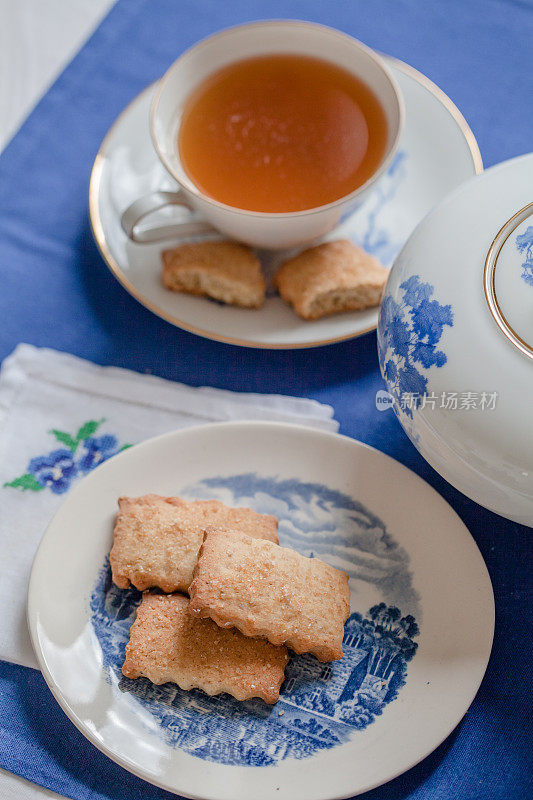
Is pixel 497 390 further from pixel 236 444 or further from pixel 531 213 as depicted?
pixel 236 444

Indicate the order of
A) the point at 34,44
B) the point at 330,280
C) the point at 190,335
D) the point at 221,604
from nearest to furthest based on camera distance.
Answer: the point at 221,604 → the point at 330,280 → the point at 190,335 → the point at 34,44

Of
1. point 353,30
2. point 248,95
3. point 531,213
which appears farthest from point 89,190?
point 531,213

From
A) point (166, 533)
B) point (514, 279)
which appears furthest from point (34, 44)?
point (514, 279)

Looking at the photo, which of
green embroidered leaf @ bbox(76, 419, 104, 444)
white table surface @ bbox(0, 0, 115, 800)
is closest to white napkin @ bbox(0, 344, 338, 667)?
green embroidered leaf @ bbox(76, 419, 104, 444)

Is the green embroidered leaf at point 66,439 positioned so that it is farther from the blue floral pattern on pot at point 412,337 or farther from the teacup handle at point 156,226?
the blue floral pattern on pot at point 412,337

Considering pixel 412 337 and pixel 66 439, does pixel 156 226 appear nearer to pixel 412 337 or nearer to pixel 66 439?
pixel 66 439

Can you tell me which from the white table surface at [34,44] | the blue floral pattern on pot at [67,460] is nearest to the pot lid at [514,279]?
the blue floral pattern on pot at [67,460]
